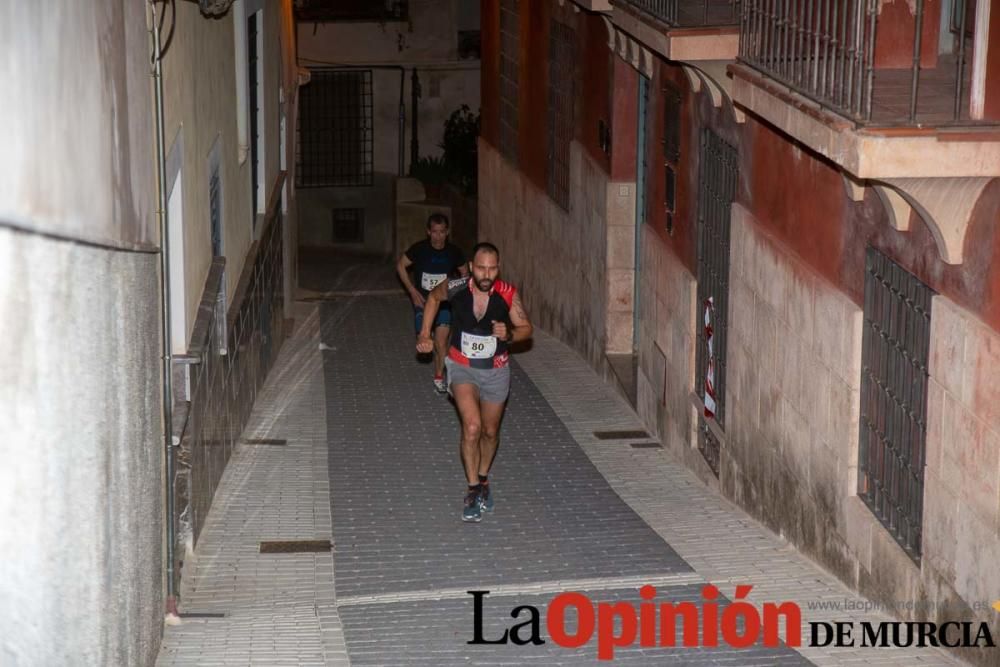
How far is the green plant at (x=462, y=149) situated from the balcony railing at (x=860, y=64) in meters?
16.3

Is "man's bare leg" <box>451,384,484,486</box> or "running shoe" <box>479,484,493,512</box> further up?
"man's bare leg" <box>451,384,484,486</box>

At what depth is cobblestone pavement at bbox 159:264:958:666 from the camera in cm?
798

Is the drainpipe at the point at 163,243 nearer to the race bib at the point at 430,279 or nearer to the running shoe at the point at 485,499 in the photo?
the running shoe at the point at 485,499

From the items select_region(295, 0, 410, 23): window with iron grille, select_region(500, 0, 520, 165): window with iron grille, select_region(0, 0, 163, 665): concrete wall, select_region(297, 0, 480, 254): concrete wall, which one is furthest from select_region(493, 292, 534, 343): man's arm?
select_region(295, 0, 410, 23): window with iron grille

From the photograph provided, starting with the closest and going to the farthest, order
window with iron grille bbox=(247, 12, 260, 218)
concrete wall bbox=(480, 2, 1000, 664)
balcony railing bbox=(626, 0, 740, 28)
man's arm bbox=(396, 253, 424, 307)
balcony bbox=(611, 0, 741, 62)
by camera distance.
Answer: concrete wall bbox=(480, 2, 1000, 664), balcony bbox=(611, 0, 741, 62), balcony railing bbox=(626, 0, 740, 28), man's arm bbox=(396, 253, 424, 307), window with iron grille bbox=(247, 12, 260, 218)

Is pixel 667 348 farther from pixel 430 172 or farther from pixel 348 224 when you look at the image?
pixel 348 224

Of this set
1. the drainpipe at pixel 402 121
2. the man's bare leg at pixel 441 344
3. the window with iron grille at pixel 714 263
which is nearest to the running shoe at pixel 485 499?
the window with iron grille at pixel 714 263

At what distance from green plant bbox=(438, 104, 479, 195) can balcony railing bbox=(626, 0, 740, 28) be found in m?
13.5

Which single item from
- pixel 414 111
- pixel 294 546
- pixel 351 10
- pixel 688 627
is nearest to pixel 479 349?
pixel 294 546

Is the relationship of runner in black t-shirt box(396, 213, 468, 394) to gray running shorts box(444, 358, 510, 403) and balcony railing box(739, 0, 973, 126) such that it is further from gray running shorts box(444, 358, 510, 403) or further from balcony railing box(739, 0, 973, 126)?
balcony railing box(739, 0, 973, 126)

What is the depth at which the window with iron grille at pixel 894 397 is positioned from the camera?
802 centimetres

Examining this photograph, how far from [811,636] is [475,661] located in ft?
5.29

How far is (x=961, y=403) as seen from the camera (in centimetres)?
729

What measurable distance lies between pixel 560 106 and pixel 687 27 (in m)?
6.59
